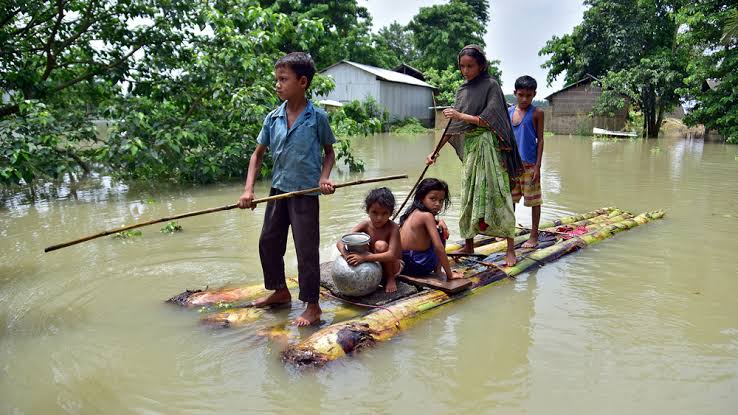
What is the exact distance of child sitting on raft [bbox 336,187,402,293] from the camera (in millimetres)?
3533

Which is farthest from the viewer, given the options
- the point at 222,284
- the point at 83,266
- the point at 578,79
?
the point at 578,79

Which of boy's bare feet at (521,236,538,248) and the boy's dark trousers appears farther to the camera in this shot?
boy's bare feet at (521,236,538,248)

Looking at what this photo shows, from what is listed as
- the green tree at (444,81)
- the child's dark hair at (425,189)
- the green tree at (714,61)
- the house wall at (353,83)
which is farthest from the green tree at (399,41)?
the child's dark hair at (425,189)

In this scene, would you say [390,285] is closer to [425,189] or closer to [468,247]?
[425,189]

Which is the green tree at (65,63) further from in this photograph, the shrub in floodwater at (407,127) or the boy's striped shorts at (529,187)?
the shrub in floodwater at (407,127)

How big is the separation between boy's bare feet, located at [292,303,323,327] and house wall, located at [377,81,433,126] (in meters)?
23.3

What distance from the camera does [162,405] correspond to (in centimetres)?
257

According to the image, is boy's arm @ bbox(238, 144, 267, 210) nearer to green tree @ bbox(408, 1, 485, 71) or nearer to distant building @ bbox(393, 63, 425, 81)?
distant building @ bbox(393, 63, 425, 81)

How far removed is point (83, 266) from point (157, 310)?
1.54 meters

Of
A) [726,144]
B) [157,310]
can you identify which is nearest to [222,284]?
[157,310]

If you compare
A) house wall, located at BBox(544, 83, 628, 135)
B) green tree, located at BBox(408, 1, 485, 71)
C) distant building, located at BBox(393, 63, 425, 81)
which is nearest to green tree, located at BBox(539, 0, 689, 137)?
house wall, located at BBox(544, 83, 628, 135)

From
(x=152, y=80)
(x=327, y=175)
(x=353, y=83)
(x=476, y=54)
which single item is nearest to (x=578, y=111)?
(x=353, y=83)

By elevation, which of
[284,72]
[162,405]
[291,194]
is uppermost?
[284,72]

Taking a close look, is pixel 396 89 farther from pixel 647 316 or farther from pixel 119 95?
pixel 647 316
